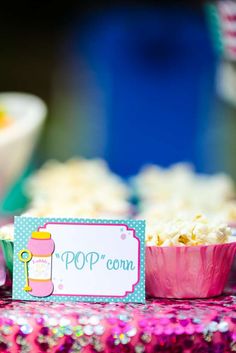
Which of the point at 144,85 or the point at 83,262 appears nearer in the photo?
the point at 83,262

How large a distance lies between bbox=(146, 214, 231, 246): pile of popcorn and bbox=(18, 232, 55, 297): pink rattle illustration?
0.90ft

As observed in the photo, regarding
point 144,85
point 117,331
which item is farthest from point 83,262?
point 144,85

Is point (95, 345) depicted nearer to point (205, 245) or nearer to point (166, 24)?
point (205, 245)

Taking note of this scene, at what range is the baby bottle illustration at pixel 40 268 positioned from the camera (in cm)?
222

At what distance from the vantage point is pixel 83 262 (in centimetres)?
222

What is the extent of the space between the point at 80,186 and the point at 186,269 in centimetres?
245

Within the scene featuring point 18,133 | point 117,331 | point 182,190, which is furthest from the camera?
point 182,190

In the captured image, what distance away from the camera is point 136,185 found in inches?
199

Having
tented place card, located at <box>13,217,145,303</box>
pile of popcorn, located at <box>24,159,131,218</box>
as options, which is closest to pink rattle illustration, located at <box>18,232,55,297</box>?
tented place card, located at <box>13,217,145,303</box>

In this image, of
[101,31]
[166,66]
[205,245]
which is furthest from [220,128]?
[205,245]

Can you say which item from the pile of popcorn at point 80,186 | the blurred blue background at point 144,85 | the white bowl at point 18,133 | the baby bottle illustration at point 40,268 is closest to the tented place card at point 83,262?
the baby bottle illustration at point 40,268

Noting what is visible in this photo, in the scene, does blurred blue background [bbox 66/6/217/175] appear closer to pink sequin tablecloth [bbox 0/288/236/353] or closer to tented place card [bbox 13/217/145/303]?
tented place card [bbox 13/217/145/303]

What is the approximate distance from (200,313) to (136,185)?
9.64 ft

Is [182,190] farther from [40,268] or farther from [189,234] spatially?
[40,268]
